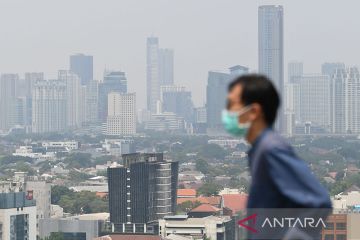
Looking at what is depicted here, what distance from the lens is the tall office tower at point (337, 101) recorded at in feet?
322

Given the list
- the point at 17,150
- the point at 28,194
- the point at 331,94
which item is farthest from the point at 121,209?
the point at 331,94

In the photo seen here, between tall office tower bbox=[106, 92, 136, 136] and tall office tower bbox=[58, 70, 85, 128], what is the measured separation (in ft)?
35.1

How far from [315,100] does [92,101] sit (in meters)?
16.8

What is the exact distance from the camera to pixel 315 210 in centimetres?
180

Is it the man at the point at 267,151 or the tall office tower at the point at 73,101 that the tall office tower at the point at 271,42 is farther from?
the man at the point at 267,151

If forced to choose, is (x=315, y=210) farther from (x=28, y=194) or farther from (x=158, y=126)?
(x=158, y=126)

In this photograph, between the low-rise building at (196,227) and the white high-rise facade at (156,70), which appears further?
the white high-rise facade at (156,70)

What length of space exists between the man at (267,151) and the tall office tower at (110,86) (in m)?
101

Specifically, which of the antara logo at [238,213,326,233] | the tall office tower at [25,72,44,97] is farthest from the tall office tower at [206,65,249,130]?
the antara logo at [238,213,326,233]

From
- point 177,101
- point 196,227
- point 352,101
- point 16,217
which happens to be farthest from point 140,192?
→ point 177,101

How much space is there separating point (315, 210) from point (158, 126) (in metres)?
104

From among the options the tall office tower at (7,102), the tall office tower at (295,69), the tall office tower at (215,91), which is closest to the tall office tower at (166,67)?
the tall office tower at (295,69)

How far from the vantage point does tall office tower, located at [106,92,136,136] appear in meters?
95.6

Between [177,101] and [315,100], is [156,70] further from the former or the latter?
[315,100]
